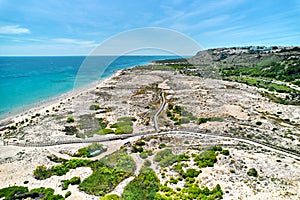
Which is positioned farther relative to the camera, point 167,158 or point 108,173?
point 167,158

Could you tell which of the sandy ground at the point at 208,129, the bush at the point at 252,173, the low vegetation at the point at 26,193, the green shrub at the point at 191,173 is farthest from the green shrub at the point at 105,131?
the bush at the point at 252,173

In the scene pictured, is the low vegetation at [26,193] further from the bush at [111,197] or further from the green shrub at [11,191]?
the bush at [111,197]

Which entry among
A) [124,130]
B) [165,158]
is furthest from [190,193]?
[124,130]

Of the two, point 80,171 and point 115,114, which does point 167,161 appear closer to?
point 80,171

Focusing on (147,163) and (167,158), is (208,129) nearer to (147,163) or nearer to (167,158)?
(167,158)

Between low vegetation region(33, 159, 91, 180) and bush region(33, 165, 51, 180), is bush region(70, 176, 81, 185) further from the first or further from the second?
bush region(33, 165, 51, 180)

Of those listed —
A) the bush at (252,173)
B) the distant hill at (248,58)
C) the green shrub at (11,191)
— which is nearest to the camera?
the green shrub at (11,191)

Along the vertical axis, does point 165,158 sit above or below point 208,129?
below

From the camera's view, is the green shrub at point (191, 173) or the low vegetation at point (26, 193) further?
the green shrub at point (191, 173)

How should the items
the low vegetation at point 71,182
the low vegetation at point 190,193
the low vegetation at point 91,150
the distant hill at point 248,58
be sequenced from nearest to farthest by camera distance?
the low vegetation at point 190,193
the low vegetation at point 71,182
the low vegetation at point 91,150
the distant hill at point 248,58

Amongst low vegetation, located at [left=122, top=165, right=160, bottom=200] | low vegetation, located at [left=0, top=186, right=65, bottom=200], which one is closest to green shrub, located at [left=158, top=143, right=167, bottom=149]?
low vegetation, located at [left=122, top=165, right=160, bottom=200]

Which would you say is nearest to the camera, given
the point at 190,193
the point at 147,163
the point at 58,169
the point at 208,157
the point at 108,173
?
the point at 190,193

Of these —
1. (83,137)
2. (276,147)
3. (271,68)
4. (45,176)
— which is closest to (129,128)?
(83,137)
